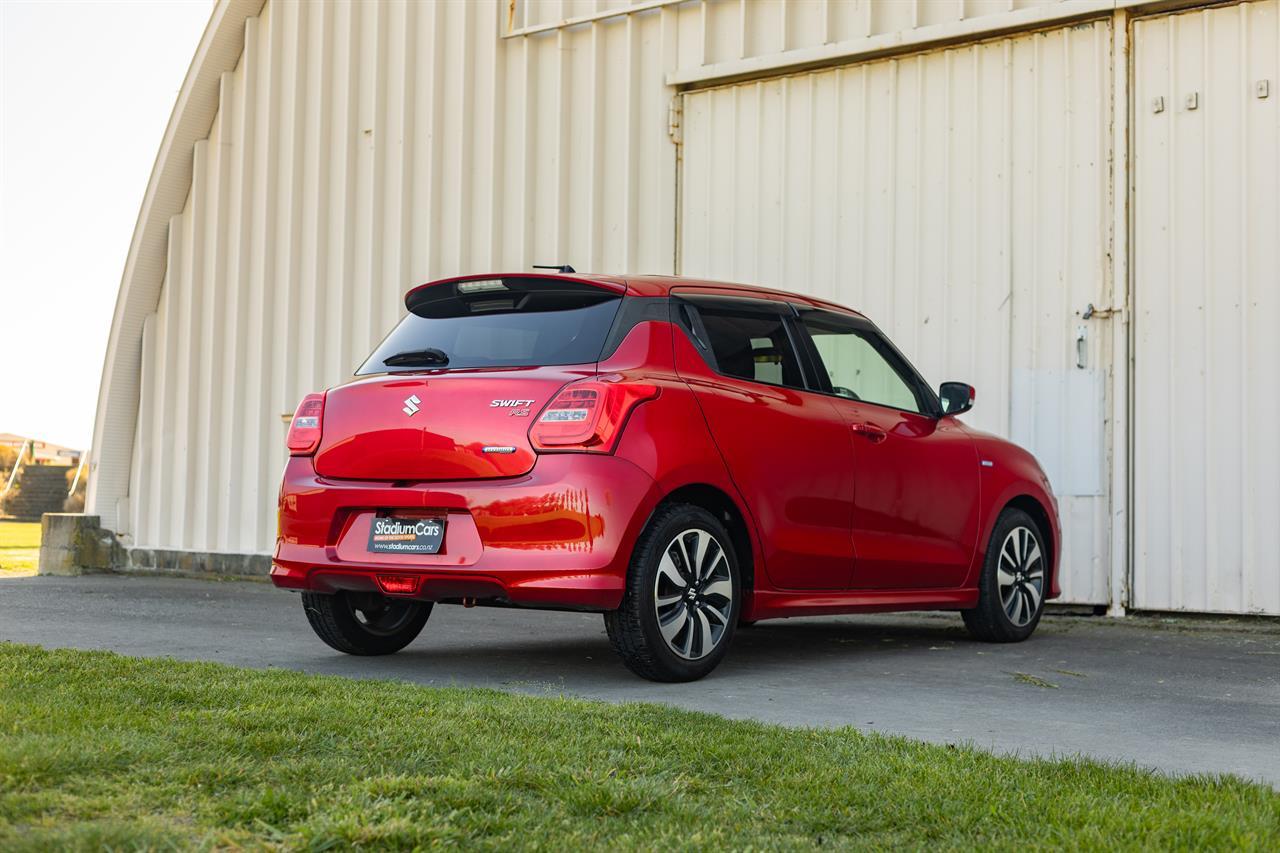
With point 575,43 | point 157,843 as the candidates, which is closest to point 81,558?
point 575,43

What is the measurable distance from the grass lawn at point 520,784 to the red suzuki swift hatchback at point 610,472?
3.59 feet

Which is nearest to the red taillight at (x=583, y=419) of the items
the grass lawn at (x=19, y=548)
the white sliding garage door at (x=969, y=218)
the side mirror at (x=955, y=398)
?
the side mirror at (x=955, y=398)

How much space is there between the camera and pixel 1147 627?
9.38 m

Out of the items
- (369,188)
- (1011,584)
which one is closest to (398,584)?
(1011,584)

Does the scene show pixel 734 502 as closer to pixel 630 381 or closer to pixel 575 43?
pixel 630 381

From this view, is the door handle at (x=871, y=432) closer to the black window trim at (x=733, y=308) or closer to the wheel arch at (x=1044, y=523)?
the black window trim at (x=733, y=308)

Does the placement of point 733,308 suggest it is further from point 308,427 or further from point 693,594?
point 308,427

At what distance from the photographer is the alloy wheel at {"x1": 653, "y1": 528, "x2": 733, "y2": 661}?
585 centimetres

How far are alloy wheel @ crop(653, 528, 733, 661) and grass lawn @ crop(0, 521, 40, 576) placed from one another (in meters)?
10.3

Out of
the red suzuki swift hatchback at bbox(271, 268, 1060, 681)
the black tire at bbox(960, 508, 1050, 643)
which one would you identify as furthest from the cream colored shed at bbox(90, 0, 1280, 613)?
the red suzuki swift hatchback at bbox(271, 268, 1060, 681)

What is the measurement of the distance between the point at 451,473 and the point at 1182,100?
6.32 meters

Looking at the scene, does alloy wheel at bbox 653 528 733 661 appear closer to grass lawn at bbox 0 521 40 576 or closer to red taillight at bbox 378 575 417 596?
red taillight at bbox 378 575 417 596

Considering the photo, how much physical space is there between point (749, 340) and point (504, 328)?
1.17m

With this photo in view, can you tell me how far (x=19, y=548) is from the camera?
1989 centimetres
